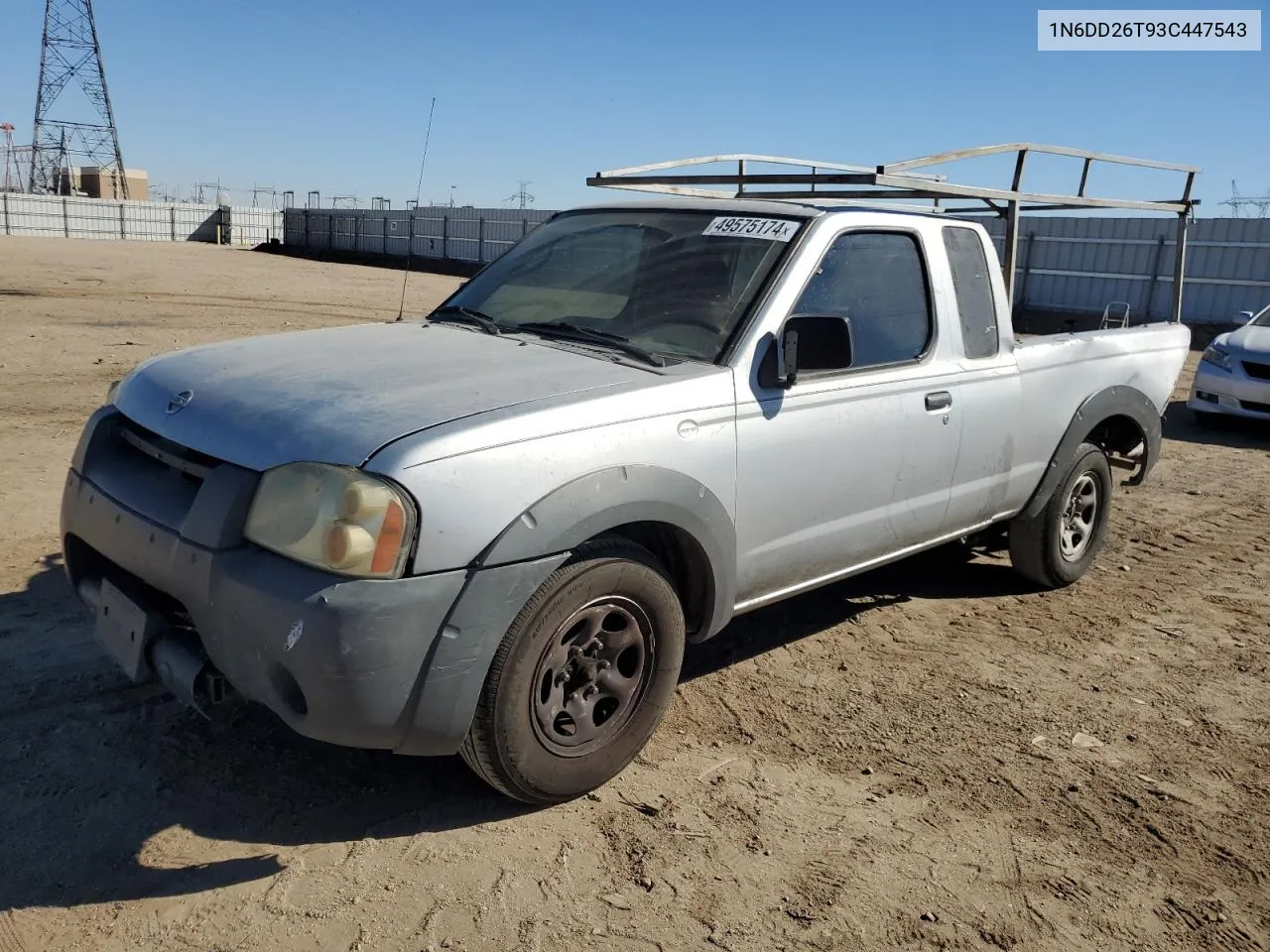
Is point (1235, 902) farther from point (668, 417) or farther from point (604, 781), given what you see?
point (668, 417)

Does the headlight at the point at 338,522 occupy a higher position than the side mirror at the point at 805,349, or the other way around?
the side mirror at the point at 805,349

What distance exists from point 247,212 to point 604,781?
56.1 meters

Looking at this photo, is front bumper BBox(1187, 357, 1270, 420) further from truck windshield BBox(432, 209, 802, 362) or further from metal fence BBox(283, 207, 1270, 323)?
truck windshield BBox(432, 209, 802, 362)

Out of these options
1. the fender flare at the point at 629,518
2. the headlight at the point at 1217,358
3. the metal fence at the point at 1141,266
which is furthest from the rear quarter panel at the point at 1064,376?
the metal fence at the point at 1141,266

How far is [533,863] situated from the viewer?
10.1ft

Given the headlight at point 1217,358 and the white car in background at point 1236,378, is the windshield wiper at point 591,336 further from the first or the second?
the headlight at point 1217,358

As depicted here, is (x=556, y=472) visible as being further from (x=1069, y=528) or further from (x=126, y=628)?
(x=1069, y=528)

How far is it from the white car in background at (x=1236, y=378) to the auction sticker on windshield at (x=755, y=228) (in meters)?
9.05

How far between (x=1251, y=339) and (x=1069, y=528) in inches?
289

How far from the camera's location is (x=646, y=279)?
4098 millimetres

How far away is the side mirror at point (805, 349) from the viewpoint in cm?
368

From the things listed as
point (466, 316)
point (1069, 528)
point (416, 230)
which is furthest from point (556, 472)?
point (416, 230)

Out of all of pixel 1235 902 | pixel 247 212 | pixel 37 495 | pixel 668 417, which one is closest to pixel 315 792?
pixel 668 417

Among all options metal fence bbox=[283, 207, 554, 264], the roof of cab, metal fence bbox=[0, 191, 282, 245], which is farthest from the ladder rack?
metal fence bbox=[0, 191, 282, 245]
